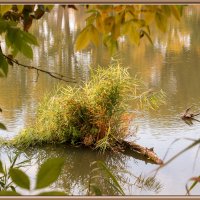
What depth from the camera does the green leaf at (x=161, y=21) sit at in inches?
21.9

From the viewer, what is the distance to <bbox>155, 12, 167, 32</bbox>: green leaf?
1.83 feet

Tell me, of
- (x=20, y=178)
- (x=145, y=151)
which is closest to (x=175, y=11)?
(x=20, y=178)

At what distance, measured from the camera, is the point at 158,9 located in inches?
22.6

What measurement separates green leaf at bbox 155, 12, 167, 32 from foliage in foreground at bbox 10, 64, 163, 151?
1.71 ft

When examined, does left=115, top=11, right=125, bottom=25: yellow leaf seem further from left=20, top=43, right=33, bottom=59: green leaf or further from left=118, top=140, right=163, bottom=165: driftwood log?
left=118, top=140, right=163, bottom=165: driftwood log

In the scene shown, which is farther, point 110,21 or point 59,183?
point 59,183

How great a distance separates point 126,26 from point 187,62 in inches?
15.8

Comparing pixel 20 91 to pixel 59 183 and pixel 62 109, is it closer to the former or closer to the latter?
pixel 59 183

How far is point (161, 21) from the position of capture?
560mm

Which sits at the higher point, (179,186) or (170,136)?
(170,136)

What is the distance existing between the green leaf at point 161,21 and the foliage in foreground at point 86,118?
1.71 feet

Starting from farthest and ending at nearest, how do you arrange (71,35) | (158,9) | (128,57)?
(128,57), (71,35), (158,9)

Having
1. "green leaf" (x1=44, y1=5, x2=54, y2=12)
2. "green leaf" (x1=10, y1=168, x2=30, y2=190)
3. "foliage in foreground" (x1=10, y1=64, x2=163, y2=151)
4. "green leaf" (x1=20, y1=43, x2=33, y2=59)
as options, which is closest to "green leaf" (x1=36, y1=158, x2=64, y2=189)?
"green leaf" (x1=10, y1=168, x2=30, y2=190)

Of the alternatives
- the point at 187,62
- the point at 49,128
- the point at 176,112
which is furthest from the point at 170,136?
the point at 49,128
